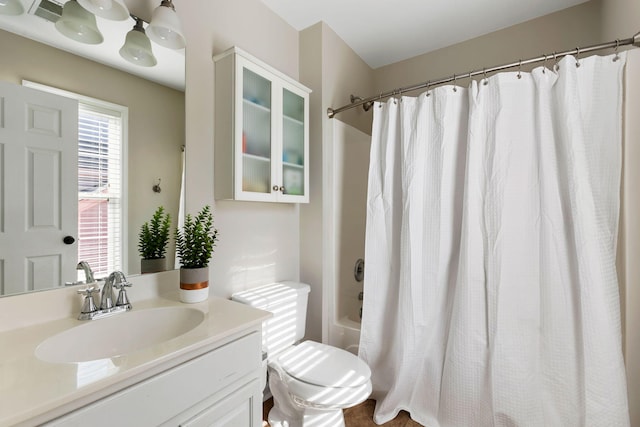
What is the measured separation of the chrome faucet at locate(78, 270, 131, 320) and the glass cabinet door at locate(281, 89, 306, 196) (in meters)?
0.89

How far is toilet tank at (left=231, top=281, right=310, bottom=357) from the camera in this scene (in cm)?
156

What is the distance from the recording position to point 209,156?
1.53 m

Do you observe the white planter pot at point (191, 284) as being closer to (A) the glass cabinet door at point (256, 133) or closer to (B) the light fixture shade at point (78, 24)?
(A) the glass cabinet door at point (256, 133)

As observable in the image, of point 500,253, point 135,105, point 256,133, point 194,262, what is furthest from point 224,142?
point 500,253

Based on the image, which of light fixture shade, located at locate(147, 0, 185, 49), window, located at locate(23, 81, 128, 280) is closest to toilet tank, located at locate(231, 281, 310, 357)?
window, located at locate(23, 81, 128, 280)

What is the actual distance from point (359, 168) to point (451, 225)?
94 centimetres

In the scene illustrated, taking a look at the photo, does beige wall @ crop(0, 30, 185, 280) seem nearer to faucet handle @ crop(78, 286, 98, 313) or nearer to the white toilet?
faucet handle @ crop(78, 286, 98, 313)

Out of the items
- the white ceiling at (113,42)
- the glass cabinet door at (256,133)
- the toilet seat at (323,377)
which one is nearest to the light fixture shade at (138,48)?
the white ceiling at (113,42)

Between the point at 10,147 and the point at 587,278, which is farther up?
the point at 10,147

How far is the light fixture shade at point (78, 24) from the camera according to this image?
1.08 meters

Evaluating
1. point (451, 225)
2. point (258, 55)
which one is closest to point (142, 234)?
point (258, 55)

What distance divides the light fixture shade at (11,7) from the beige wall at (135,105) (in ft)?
0.24

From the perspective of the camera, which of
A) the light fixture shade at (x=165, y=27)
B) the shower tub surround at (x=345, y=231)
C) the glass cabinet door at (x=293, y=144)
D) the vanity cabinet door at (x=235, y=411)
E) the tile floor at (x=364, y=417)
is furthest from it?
the shower tub surround at (x=345, y=231)

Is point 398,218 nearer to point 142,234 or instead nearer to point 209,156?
point 209,156
